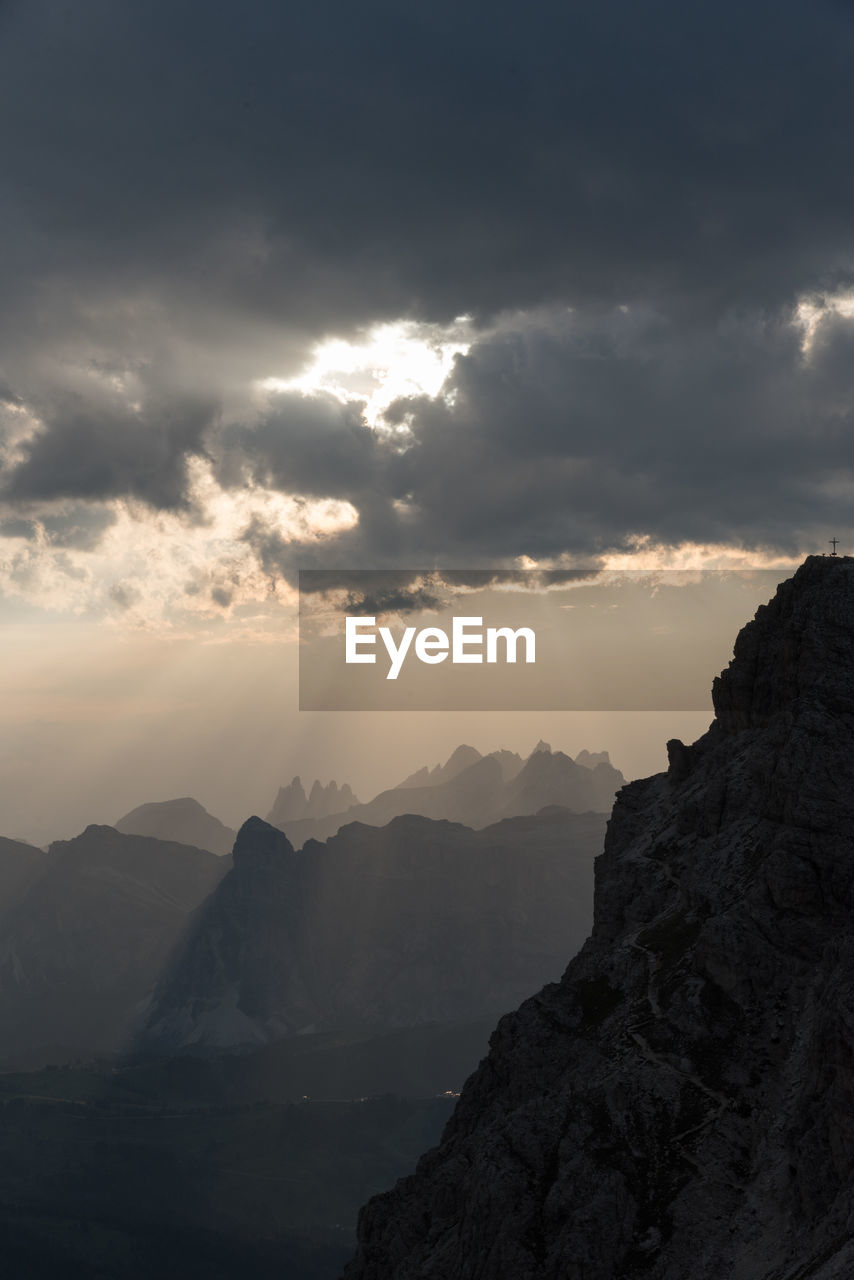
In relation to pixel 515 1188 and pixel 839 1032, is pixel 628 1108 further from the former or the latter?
pixel 839 1032

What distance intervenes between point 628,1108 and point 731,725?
7003cm

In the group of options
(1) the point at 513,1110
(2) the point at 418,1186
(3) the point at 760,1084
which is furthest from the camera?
(2) the point at 418,1186

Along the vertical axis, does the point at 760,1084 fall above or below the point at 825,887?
below

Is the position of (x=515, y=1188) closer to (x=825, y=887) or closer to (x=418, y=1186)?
(x=418, y=1186)

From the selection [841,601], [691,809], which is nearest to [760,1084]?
[691,809]

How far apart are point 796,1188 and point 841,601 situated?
77555 mm

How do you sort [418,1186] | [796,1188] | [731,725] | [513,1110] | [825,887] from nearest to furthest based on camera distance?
1. [796,1188]
2. [825,887]
3. [513,1110]
4. [418,1186]
5. [731,725]

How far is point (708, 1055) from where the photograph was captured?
422 feet

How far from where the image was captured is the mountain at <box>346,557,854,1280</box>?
362 feet

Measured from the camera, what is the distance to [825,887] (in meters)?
137

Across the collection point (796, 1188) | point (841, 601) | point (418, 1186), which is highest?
point (841, 601)

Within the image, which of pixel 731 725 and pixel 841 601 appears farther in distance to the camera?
pixel 731 725

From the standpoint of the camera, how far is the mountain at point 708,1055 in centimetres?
11038

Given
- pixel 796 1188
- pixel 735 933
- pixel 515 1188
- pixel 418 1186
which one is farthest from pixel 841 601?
pixel 418 1186
